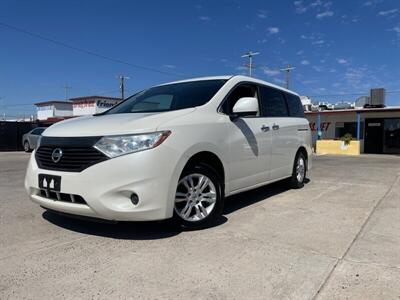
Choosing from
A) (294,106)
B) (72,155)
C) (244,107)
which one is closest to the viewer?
(72,155)

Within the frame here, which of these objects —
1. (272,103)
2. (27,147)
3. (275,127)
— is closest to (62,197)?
(275,127)

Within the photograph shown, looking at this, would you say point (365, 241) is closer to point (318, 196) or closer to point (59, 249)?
point (318, 196)

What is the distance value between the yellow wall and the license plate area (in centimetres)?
2114

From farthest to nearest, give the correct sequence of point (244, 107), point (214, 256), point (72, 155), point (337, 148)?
point (337, 148) < point (244, 107) < point (72, 155) < point (214, 256)

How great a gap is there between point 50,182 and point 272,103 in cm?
362

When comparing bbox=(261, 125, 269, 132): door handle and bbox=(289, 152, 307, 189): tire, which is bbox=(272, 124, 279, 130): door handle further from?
bbox=(289, 152, 307, 189): tire

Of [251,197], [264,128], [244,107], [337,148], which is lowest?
[337,148]

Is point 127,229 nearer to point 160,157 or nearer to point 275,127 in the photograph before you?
point 160,157

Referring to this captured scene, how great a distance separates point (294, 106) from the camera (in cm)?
702

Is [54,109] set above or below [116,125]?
above

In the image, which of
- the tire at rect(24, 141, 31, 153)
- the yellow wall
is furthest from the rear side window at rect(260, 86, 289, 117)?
the tire at rect(24, 141, 31, 153)

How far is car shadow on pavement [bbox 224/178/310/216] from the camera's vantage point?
5359mm

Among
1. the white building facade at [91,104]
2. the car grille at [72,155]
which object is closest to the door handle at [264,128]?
the car grille at [72,155]

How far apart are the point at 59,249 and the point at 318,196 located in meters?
4.37
